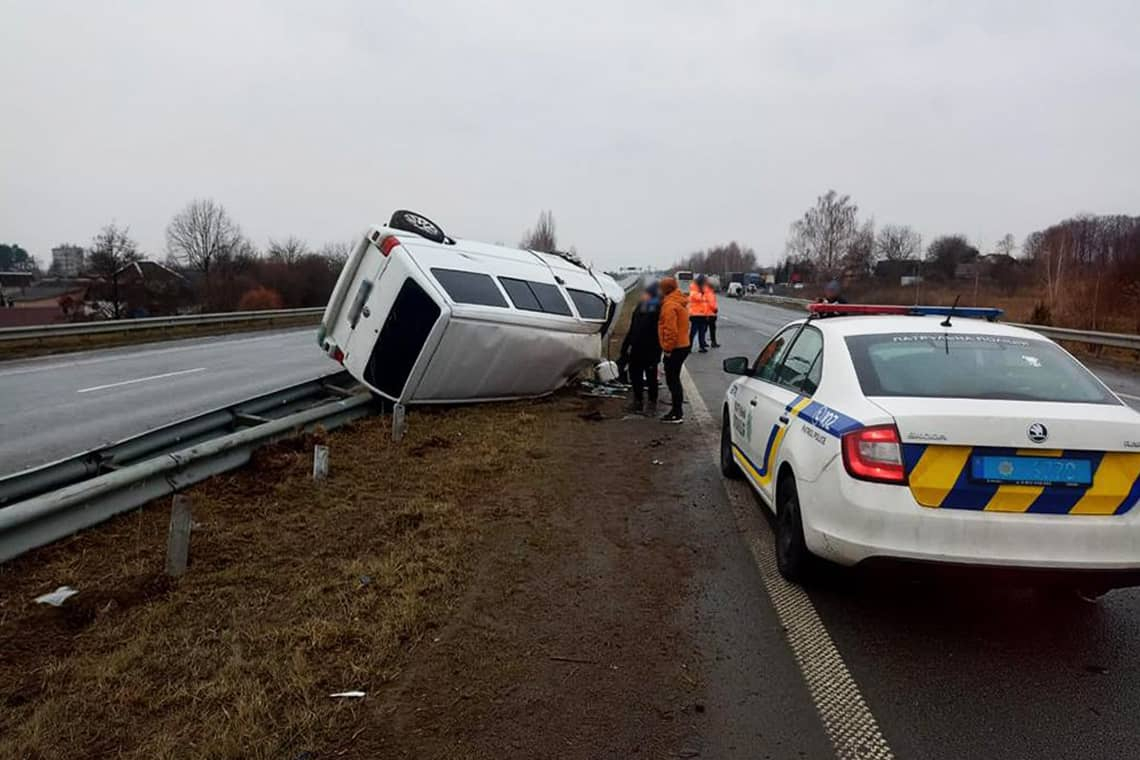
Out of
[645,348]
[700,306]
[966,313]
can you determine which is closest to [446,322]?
[645,348]

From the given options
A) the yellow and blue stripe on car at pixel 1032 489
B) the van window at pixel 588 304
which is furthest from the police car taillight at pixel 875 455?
the van window at pixel 588 304

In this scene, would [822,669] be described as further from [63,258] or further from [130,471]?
[63,258]

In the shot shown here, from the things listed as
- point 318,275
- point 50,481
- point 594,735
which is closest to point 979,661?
point 594,735

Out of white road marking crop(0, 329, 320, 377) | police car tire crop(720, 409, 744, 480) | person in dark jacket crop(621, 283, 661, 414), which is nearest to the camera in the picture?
police car tire crop(720, 409, 744, 480)

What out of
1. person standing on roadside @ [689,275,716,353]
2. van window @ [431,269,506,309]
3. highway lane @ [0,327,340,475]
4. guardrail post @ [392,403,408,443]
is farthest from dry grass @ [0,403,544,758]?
person standing on roadside @ [689,275,716,353]

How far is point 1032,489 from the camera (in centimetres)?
304

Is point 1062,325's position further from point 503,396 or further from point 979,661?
point 979,661

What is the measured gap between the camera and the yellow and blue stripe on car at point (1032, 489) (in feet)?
9.94

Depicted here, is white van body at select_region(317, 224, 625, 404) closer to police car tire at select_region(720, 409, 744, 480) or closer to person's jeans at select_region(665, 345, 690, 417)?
person's jeans at select_region(665, 345, 690, 417)

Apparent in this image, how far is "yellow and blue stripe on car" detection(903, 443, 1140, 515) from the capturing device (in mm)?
3029

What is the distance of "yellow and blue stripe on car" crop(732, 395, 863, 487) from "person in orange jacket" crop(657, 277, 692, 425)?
3256 millimetres

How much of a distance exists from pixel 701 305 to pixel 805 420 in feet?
41.1

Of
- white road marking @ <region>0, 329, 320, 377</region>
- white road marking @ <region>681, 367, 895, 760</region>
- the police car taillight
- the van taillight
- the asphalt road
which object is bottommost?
the asphalt road

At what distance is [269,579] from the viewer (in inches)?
151
